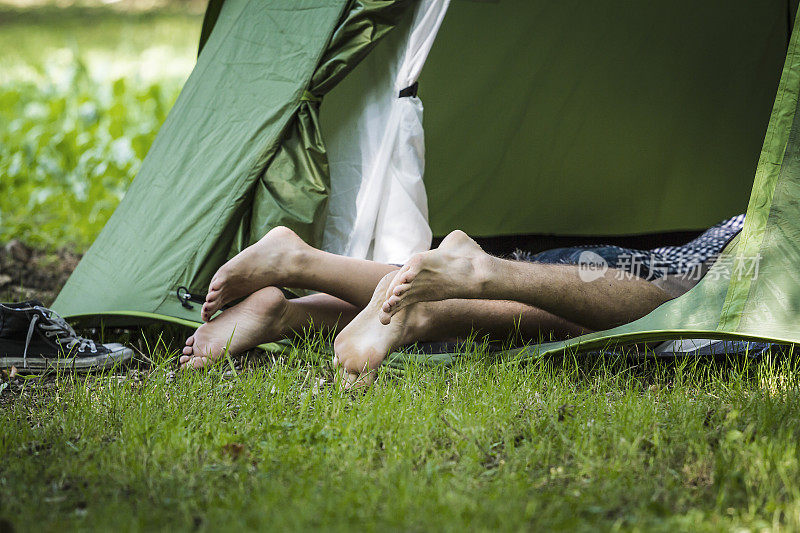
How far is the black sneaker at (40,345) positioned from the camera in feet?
7.13

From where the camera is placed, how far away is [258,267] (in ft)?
6.95

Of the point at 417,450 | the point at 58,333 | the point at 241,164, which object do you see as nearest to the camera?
→ the point at 417,450

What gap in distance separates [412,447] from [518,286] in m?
0.56

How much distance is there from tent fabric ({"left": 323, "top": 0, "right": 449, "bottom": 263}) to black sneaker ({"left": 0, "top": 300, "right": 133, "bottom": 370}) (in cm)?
70

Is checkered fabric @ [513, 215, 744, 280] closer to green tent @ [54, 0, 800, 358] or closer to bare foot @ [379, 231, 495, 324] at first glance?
green tent @ [54, 0, 800, 358]

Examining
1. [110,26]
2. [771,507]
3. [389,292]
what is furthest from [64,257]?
[110,26]

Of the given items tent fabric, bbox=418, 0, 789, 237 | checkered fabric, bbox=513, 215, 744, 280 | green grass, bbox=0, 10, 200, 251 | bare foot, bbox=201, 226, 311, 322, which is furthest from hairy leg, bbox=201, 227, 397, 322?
green grass, bbox=0, 10, 200, 251

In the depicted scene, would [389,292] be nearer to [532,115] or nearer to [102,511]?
[102,511]

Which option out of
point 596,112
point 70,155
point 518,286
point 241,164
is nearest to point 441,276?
point 518,286

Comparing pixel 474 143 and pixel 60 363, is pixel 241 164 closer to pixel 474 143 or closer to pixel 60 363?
pixel 60 363

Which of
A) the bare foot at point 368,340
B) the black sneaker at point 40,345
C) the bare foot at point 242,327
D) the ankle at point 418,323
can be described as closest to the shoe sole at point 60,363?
the black sneaker at point 40,345

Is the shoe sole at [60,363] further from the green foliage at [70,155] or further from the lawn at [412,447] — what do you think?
the green foliage at [70,155]

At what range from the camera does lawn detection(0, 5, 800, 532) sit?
1318 millimetres

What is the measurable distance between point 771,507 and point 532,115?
2278 millimetres
